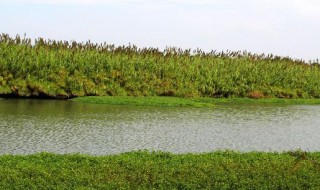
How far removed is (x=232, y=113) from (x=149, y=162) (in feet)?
54.0

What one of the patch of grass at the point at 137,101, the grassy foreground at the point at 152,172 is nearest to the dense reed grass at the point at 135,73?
the patch of grass at the point at 137,101

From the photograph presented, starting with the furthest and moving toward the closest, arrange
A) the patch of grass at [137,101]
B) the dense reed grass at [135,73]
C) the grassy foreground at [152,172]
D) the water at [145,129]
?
the dense reed grass at [135,73], the patch of grass at [137,101], the water at [145,129], the grassy foreground at [152,172]

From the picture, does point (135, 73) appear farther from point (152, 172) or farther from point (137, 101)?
point (152, 172)

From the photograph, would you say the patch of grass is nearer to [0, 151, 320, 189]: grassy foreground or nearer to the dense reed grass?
the dense reed grass

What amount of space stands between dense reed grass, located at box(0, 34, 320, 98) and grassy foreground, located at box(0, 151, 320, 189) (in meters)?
21.8

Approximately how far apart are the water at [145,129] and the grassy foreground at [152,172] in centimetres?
294

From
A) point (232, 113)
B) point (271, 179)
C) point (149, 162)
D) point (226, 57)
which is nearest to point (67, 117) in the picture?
point (232, 113)

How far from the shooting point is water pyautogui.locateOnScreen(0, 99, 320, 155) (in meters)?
18.2

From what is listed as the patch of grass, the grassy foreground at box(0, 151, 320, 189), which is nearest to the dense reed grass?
the patch of grass

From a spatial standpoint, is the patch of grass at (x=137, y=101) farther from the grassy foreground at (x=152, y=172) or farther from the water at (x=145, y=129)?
the grassy foreground at (x=152, y=172)

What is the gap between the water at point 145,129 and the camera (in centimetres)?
1823

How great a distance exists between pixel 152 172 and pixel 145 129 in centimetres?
889

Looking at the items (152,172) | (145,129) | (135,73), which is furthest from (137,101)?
(152,172)

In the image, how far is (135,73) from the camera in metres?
38.4
